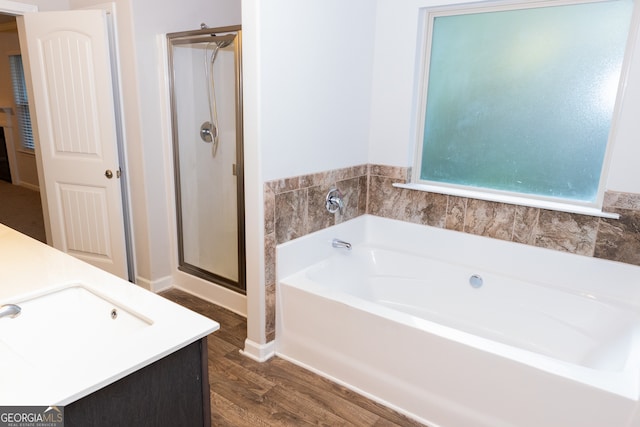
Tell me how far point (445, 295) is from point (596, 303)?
82 cm

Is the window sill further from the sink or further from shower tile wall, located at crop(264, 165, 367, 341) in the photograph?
the sink

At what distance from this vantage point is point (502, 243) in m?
2.57

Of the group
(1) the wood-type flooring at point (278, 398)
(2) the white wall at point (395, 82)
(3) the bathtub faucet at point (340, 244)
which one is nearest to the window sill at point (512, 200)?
(2) the white wall at point (395, 82)

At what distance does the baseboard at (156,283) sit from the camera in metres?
3.22

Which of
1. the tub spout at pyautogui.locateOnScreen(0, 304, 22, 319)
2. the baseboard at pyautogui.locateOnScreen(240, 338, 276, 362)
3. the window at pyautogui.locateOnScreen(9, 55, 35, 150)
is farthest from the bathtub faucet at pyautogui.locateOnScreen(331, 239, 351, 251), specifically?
the window at pyautogui.locateOnScreen(9, 55, 35, 150)

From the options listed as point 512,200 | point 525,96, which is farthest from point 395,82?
point 512,200

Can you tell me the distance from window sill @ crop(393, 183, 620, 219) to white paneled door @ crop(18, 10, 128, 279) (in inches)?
81.6

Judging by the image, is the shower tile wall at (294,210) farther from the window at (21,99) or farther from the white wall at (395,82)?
the window at (21,99)

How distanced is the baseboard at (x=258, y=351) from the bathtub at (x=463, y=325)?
46 mm

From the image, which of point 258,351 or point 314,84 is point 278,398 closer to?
point 258,351

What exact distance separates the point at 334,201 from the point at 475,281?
101cm

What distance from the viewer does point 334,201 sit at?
2.72 metres

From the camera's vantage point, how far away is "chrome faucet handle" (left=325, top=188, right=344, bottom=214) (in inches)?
106

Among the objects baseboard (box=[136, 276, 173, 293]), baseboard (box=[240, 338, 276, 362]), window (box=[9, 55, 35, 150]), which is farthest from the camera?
window (box=[9, 55, 35, 150])
